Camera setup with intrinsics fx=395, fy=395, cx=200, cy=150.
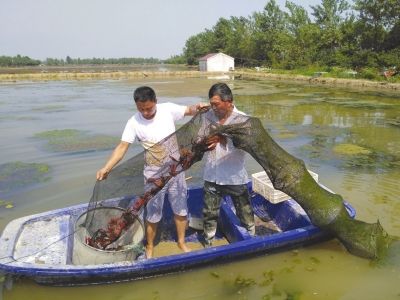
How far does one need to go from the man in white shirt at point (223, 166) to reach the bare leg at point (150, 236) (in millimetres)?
629

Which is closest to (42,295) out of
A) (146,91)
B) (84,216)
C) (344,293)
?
(84,216)

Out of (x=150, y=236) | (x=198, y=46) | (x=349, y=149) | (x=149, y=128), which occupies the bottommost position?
(x=349, y=149)

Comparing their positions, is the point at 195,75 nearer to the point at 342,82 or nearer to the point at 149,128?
the point at 342,82

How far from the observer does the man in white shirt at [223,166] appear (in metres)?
4.13

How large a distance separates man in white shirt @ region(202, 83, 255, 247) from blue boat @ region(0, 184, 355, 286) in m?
0.32

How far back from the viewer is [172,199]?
14.8 ft

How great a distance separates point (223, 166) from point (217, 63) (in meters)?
52.7

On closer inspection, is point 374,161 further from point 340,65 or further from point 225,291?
point 340,65

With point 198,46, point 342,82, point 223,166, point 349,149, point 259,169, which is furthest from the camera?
point 198,46

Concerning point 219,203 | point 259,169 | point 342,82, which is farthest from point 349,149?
point 342,82

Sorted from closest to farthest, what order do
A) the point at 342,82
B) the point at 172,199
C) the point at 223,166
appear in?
the point at 223,166 → the point at 172,199 → the point at 342,82

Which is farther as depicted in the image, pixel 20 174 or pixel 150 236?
pixel 20 174

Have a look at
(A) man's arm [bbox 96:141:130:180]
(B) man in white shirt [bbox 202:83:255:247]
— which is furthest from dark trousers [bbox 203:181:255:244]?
(A) man's arm [bbox 96:141:130:180]

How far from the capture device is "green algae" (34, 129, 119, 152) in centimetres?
1061
